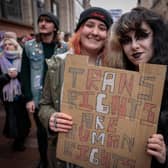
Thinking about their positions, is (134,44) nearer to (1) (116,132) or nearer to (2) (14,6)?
(1) (116,132)

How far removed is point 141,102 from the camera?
1018 millimetres

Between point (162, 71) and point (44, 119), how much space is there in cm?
64

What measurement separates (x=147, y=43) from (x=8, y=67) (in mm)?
2534

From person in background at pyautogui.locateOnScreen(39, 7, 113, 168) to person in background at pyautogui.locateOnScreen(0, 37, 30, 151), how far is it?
6.14 feet

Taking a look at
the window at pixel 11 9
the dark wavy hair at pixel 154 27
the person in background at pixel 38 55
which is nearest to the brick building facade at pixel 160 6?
the dark wavy hair at pixel 154 27

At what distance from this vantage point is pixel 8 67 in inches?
131

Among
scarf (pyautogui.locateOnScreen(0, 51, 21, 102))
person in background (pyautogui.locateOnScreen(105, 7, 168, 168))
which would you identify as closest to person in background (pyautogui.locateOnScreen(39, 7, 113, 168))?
person in background (pyautogui.locateOnScreen(105, 7, 168, 168))

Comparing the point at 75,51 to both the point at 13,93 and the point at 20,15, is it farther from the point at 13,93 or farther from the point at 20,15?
the point at 20,15

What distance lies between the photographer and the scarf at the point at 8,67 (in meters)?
3.29

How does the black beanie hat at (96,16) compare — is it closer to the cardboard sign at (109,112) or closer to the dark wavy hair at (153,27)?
the dark wavy hair at (153,27)

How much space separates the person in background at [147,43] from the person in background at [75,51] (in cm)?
30

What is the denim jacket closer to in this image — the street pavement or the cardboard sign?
the street pavement

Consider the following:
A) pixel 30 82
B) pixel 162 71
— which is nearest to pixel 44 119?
pixel 162 71

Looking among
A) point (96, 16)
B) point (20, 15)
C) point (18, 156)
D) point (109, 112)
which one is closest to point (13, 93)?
point (18, 156)
